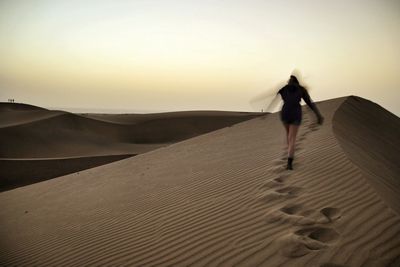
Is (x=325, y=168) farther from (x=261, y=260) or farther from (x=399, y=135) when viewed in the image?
(x=399, y=135)

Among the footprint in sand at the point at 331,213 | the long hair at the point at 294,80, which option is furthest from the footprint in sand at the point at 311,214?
the long hair at the point at 294,80

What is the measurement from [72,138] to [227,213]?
22299mm

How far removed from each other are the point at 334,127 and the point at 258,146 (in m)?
1.81

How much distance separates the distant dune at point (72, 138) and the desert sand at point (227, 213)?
651cm

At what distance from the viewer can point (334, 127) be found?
845 centimetres

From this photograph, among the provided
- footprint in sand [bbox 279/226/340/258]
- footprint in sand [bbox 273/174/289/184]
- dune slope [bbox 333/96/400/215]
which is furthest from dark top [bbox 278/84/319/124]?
footprint in sand [bbox 279/226/340/258]

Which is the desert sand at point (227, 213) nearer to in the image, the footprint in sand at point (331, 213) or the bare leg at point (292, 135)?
the footprint in sand at point (331, 213)

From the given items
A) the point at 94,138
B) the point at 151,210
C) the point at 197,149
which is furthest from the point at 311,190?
the point at 94,138

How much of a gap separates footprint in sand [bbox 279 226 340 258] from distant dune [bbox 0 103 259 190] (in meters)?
12.2

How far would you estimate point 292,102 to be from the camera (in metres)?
5.73

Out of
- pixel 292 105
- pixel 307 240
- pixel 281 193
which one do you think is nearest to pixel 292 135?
pixel 292 105

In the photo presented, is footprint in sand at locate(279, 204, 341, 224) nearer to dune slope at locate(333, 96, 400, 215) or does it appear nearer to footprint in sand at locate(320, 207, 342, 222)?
footprint in sand at locate(320, 207, 342, 222)

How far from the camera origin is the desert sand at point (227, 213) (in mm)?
3188

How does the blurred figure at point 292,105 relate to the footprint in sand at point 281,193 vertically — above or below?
above
